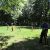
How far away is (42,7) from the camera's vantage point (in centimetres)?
6053

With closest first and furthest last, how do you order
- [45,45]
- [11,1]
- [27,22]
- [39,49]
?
[39,49] < [45,45] < [11,1] < [27,22]

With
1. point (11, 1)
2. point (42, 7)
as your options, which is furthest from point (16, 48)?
point (42, 7)

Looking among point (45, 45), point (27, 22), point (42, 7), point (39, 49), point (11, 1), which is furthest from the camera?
point (27, 22)

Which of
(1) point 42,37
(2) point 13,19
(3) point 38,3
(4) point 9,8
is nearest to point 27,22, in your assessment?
(2) point 13,19

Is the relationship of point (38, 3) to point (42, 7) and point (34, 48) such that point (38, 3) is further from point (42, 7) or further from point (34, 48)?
point (34, 48)

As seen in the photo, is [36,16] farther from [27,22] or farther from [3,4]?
[3,4]

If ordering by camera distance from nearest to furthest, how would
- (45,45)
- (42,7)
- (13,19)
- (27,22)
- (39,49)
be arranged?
(39,49)
(45,45)
(42,7)
(13,19)
(27,22)

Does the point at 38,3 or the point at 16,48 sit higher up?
the point at 38,3

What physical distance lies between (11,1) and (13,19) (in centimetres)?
4277

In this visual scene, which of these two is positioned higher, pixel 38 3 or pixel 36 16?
pixel 38 3

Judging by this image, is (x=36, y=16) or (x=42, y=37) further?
(x=36, y=16)

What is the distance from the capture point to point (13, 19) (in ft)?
217

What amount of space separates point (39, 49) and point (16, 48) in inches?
73.1

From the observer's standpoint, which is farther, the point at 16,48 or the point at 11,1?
the point at 11,1
